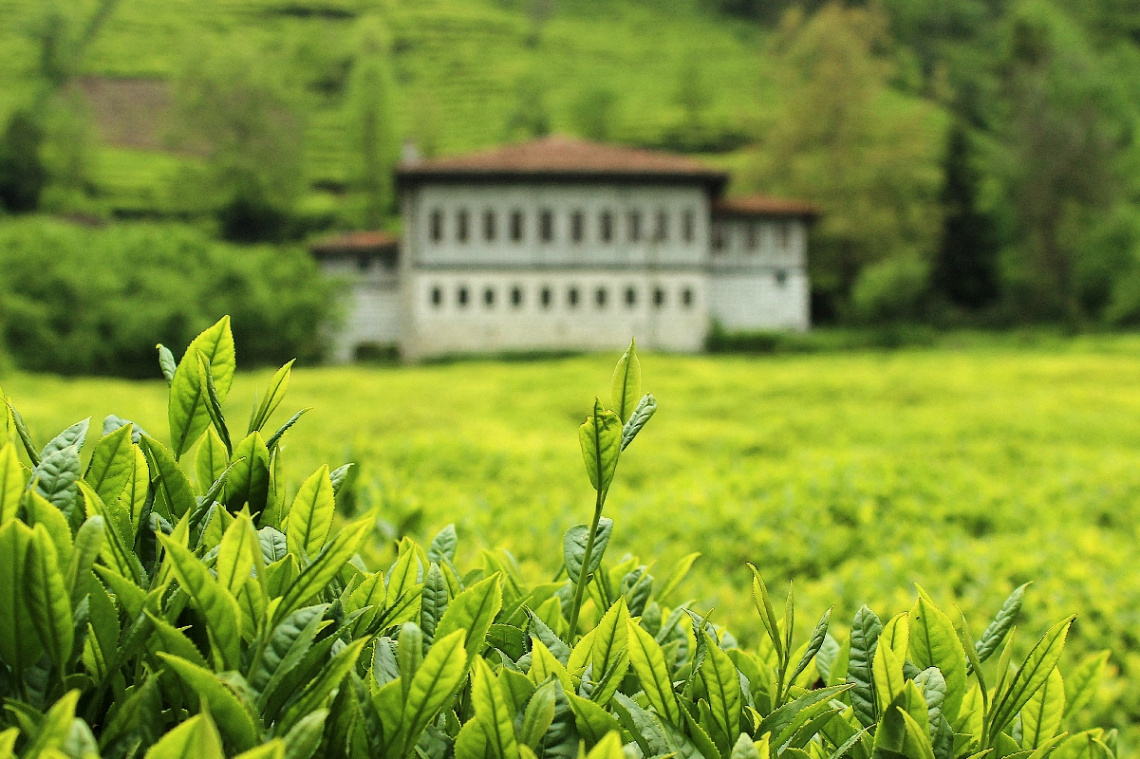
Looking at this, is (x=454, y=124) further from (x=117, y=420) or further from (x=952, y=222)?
(x=117, y=420)

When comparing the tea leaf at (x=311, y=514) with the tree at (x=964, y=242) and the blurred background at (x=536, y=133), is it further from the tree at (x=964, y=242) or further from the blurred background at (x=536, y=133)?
the tree at (x=964, y=242)

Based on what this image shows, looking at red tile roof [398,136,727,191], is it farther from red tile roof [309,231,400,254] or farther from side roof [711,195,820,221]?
red tile roof [309,231,400,254]

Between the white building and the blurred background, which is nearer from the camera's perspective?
the blurred background

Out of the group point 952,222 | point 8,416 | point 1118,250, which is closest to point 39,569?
point 8,416

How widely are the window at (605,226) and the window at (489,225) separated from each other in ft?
10.1

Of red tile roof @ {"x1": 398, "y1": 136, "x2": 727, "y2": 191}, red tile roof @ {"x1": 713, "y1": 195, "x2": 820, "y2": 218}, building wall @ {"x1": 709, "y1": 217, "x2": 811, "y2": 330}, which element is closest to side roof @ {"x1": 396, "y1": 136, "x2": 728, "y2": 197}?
red tile roof @ {"x1": 398, "y1": 136, "x2": 727, "y2": 191}

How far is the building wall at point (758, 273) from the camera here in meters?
26.8

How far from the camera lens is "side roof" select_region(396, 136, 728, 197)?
24.8 meters

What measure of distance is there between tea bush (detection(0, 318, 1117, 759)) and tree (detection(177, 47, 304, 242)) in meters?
39.2

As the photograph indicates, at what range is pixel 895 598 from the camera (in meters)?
Answer: 3.12

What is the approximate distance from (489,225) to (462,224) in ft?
2.55

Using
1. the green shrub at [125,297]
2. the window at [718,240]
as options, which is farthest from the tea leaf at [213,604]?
the window at [718,240]

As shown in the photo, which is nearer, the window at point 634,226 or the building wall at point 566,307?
the building wall at point 566,307

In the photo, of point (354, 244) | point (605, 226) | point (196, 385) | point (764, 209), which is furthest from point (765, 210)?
point (196, 385)
